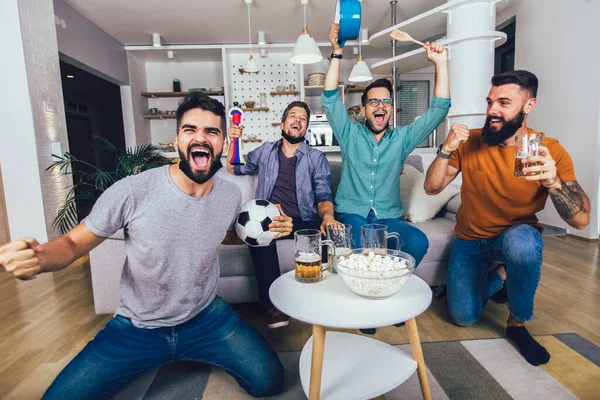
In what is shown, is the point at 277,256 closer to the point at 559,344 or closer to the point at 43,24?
the point at 559,344

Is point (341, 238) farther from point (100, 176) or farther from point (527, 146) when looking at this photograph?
point (100, 176)

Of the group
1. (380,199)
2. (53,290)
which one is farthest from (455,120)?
(53,290)

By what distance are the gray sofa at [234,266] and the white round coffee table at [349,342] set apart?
62 cm

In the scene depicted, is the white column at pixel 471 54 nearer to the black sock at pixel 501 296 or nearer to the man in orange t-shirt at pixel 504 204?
the man in orange t-shirt at pixel 504 204

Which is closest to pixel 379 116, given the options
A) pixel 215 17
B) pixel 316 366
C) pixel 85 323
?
pixel 316 366

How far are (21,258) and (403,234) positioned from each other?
1.52 m

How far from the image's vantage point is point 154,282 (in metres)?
1.16

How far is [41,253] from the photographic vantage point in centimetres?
87

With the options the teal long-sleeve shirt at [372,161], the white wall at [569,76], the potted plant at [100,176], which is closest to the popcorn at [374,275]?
the teal long-sleeve shirt at [372,161]

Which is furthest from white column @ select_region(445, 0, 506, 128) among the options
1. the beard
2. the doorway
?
the doorway

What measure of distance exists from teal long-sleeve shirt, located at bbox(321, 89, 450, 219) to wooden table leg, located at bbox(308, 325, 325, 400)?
1.05m

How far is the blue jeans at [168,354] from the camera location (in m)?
1.08

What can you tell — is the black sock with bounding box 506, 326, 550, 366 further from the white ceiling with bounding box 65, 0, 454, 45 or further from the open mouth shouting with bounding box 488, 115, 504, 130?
the white ceiling with bounding box 65, 0, 454, 45

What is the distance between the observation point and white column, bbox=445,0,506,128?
10.6ft
